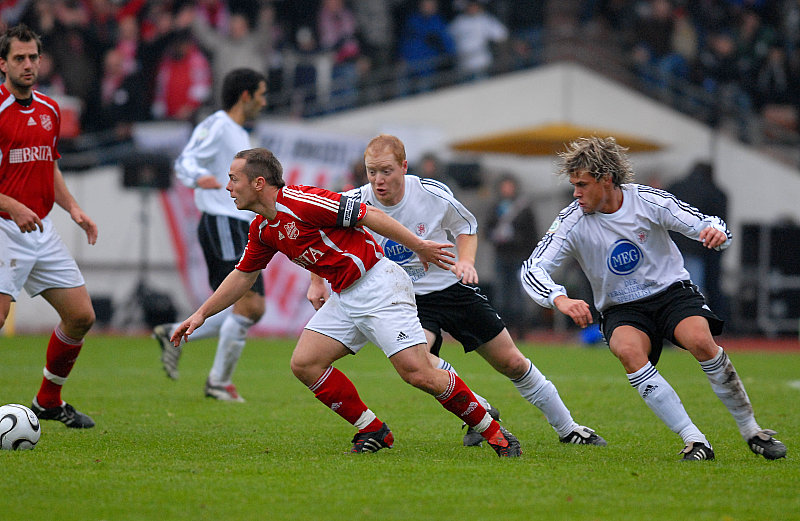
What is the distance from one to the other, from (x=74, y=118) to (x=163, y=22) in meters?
2.28

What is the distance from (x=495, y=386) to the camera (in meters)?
10.8

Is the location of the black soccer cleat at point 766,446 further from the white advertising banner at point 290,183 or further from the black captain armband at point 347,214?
the white advertising banner at point 290,183

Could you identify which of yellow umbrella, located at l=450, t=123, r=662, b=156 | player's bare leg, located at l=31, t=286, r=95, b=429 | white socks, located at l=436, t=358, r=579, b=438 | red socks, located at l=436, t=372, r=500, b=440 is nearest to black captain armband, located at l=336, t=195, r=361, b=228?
red socks, located at l=436, t=372, r=500, b=440

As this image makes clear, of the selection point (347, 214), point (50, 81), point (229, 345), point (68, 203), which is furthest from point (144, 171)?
point (347, 214)

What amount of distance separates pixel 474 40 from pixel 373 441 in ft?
47.7

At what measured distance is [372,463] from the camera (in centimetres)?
611

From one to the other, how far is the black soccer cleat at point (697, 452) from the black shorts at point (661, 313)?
1.88 feet

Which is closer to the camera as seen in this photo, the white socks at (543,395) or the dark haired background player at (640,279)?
the dark haired background player at (640,279)

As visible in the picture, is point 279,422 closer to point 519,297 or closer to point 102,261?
point 519,297

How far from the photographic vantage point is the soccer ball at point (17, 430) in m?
6.35

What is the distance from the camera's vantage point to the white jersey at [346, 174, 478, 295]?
277 inches

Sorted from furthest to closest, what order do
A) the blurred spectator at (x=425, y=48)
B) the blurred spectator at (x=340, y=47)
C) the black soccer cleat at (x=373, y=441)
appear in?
the blurred spectator at (x=425, y=48), the blurred spectator at (x=340, y=47), the black soccer cleat at (x=373, y=441)

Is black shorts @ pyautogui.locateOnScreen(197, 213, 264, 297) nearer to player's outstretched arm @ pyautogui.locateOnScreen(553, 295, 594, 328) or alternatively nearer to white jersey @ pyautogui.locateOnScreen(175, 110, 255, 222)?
white jersey @ pyautogui.locateOnScreen(175, 110, 255, 222)

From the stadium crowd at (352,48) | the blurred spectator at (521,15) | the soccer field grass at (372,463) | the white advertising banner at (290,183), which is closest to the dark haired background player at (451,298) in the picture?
the soccer field grass at (372,463)
